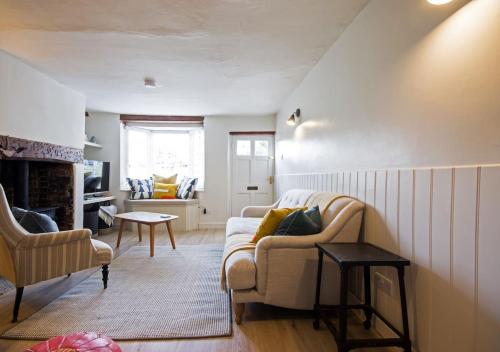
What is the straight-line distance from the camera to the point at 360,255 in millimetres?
1550

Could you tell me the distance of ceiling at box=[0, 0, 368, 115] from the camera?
204 cm

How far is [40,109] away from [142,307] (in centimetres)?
275

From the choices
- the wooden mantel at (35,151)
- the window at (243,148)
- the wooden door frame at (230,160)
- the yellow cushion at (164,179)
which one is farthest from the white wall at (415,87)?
the yellow cushion at (164,179)

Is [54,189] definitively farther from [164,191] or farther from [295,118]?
[295,118]

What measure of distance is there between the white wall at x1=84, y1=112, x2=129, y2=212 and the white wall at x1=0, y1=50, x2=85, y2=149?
3.96ft

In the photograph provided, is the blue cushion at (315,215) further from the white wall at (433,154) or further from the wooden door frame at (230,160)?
the wooden door frame at (230,160)

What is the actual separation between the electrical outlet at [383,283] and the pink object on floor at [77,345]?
4.95 feet

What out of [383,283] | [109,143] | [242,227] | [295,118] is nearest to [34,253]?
[242,227]

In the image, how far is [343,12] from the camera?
A: 208cm

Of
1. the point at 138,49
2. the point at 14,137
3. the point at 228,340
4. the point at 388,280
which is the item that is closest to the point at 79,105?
the point at 14,137

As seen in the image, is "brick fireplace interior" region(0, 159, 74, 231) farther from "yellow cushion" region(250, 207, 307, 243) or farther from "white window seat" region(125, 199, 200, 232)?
"yellow cushion" region(250, 207, 307, 243)

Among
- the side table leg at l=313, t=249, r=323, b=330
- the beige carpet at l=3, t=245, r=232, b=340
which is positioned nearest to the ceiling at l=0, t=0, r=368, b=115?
the side table leg at l=313, t=249, r=323, b=330

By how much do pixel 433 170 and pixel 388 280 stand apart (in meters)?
0.76

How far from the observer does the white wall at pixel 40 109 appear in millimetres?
2863
